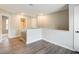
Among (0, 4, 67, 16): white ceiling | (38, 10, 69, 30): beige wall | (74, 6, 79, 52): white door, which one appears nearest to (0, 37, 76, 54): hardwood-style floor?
(74, 6, 79, 52): white door

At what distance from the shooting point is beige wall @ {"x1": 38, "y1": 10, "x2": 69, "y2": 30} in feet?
20.1

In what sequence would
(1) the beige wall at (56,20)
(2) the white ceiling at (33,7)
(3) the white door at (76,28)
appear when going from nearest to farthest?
(3) the white door at (76,28), (2) the white ceiling at (33,7), (1) the beige wall at (56,20)

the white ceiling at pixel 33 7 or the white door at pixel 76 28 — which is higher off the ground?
the white ceiling at pixel 33 7

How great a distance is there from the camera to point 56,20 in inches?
276

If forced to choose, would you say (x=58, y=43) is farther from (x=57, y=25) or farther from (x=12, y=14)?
(x=12, y=14)

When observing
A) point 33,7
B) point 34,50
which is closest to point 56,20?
point 33,7

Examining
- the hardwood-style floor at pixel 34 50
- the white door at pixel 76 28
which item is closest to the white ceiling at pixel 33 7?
the white door at pixel 76 28

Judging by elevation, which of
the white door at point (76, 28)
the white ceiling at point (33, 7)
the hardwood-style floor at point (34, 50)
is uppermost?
the white ceiling at point (33, 7)

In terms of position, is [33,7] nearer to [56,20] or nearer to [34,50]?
[34,50]

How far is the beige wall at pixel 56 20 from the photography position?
612cm

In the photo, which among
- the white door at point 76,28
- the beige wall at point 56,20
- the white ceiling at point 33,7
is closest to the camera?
the white door at point 76,28

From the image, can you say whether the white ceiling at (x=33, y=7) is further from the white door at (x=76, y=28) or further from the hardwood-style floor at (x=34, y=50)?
the hardwood-style floor at (x=34, y=50)

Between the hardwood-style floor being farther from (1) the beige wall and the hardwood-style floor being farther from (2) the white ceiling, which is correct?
(1) the beige wall
